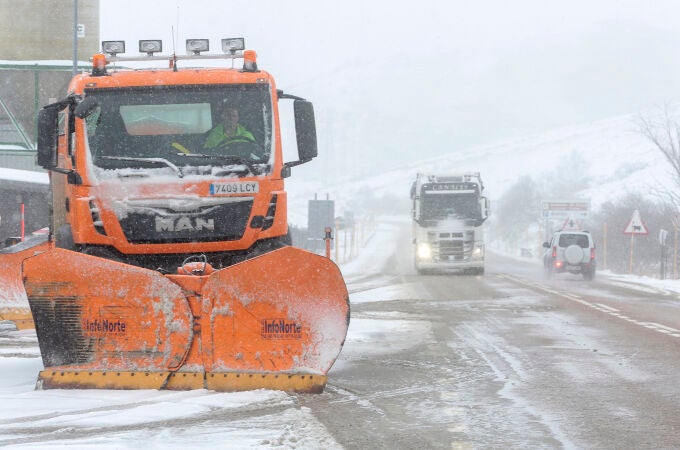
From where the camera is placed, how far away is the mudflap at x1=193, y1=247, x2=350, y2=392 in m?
7.45

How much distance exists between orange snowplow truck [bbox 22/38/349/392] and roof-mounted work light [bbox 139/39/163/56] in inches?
0.6

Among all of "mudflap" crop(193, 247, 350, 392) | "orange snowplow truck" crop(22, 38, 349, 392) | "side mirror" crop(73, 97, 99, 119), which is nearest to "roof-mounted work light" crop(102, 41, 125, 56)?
"orange snowplow truck" crop(22, 38, 349, 392)

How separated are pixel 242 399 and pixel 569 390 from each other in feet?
8.74

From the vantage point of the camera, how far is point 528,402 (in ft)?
24.2

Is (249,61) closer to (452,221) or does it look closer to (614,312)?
(614,312)

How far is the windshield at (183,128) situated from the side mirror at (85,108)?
4.1 inches

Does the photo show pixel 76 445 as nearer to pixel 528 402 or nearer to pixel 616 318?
pixel 528 402

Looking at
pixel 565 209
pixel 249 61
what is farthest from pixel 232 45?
pixel 565 209

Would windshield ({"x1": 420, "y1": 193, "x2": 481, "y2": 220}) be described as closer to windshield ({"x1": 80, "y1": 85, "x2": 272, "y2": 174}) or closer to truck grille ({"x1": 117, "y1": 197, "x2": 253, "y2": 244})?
windshield ({"x1": 80, "y1": 85, "x2": 272, "y2": 174})

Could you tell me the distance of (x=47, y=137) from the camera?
8.93m

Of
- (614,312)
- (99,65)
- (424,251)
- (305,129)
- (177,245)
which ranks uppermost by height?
(99,65)

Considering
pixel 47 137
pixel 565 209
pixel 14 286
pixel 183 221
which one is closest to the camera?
pixel 183 221

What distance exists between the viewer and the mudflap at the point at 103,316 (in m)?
7.41

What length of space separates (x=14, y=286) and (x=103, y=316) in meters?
5.53
